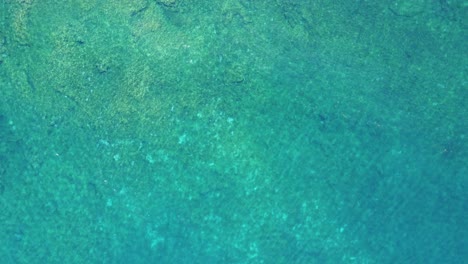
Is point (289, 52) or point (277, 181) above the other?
point (289, 52)

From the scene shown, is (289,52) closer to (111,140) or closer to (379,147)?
(379,147)

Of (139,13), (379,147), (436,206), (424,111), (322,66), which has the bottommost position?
(436,206)

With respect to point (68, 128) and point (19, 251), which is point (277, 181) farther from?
point (19, 251)

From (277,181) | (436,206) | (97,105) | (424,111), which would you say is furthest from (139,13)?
(436,206)

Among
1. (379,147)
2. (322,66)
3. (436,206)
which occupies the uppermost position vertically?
(322,66)

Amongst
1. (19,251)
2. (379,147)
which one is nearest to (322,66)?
(379,147)

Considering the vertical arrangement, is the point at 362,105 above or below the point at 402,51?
below
